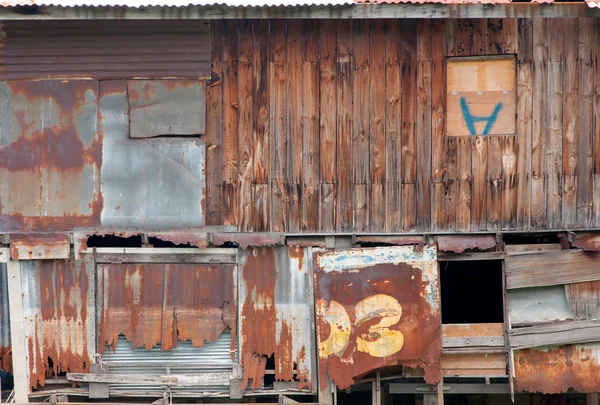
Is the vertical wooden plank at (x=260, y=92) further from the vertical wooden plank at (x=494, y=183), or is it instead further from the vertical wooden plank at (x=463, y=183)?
the vertical wooden plank at (x=494, y=183)

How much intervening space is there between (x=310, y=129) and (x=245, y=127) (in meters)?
0.87

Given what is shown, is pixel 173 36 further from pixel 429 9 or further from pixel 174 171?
pixel 429 9

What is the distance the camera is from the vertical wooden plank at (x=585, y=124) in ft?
31.7

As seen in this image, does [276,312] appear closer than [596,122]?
No

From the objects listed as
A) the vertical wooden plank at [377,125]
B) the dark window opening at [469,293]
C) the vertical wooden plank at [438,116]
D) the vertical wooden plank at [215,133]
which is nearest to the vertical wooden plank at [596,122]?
the vertical wooden plank at [438,116]

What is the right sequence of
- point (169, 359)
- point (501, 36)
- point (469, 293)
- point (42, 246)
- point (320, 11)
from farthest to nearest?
point (469, 293), point (169, 359), point (42, 246), point (501, 36), point (320, 11)

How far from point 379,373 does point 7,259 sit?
5.27 metres

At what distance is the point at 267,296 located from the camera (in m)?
9.92

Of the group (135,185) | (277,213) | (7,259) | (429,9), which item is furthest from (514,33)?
(7,259)

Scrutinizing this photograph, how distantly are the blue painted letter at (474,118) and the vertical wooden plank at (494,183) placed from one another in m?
0.16

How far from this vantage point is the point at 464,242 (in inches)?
385

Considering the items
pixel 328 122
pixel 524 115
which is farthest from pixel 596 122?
pixel 328 122

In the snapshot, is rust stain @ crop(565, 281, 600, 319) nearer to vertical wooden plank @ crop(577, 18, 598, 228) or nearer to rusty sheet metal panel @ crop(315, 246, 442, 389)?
vertical wooden plank @ crop(577, 18, 598, 228)

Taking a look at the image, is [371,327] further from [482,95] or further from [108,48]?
[108,48]
